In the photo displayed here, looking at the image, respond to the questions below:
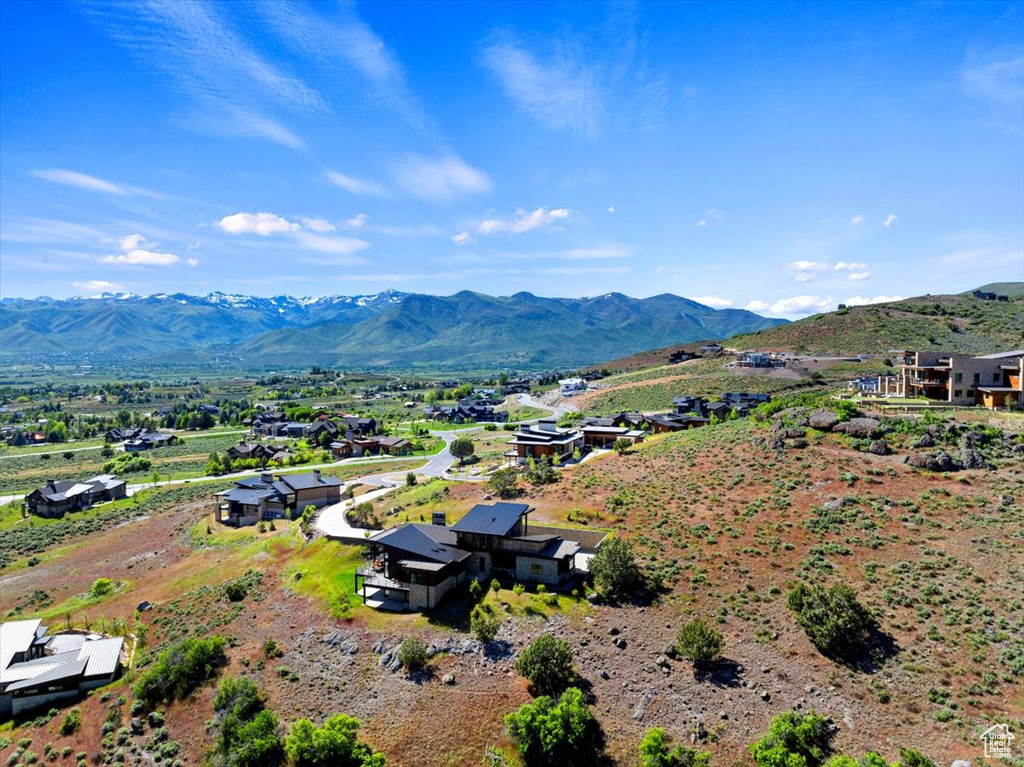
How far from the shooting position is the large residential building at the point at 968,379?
5031 cm

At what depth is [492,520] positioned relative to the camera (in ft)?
125

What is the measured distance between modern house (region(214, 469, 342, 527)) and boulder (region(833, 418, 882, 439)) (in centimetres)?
4974

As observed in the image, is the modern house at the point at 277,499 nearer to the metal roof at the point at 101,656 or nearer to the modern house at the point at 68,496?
the metal roof at the point at 101,656

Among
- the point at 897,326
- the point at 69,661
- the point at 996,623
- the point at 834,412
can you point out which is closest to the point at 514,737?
the point at 996,623

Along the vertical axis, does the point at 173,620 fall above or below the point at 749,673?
below

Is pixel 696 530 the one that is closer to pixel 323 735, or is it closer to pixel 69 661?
pixel 323 735

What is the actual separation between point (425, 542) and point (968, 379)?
52.5m

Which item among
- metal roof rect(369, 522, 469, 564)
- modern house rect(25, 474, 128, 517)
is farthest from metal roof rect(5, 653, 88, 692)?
modern house rect(25, 474, 128, 517)

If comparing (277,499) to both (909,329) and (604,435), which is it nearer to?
(604,435)

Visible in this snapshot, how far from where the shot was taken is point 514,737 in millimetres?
24766

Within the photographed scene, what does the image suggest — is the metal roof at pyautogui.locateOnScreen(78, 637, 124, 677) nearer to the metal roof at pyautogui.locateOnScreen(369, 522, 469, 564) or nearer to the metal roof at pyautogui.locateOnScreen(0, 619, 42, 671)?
the metal roof at pyautogui.locateOnScreen(0, 619, 42, 671)

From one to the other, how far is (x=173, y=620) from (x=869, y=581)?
43916 mm

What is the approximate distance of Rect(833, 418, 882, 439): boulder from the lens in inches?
1853

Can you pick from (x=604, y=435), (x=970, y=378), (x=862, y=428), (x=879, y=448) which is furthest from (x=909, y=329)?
(x=879, y=448)
